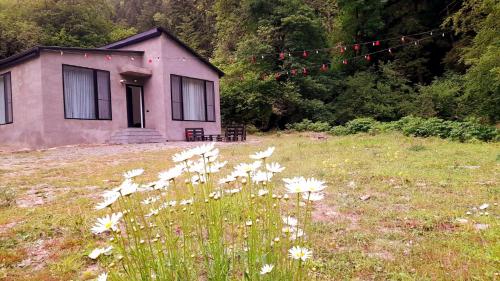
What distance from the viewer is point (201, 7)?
88.0ft

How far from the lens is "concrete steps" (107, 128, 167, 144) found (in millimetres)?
11938

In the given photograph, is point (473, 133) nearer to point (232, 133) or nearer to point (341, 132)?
point (341, 132)

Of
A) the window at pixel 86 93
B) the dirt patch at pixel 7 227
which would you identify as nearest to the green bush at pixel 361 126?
the window at pixel 86 93

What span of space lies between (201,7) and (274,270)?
27917 millimetres

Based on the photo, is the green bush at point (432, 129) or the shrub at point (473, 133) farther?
the green bush at point (432, 129)

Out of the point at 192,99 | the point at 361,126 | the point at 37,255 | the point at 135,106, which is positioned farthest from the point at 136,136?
the point at 37,255

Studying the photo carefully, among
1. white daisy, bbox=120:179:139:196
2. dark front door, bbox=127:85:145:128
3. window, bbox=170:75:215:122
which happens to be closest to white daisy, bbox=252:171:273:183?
white daisy, bbox=120:179:139:196

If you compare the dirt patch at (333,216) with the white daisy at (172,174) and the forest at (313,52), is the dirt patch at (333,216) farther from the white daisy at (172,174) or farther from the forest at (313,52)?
the forest at (313,52)

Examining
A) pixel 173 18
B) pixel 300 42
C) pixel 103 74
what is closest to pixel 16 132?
pixel 103 74

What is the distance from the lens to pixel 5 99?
11.6m

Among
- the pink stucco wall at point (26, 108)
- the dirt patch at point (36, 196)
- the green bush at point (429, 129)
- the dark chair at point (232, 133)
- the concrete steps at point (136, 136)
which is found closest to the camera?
the dirt patch at point (36, 196)

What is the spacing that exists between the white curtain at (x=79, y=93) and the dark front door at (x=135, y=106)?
213cm

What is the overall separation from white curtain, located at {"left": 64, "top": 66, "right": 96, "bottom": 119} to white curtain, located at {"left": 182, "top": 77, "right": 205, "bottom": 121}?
361 cm

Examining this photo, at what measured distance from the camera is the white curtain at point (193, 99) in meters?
14.2
